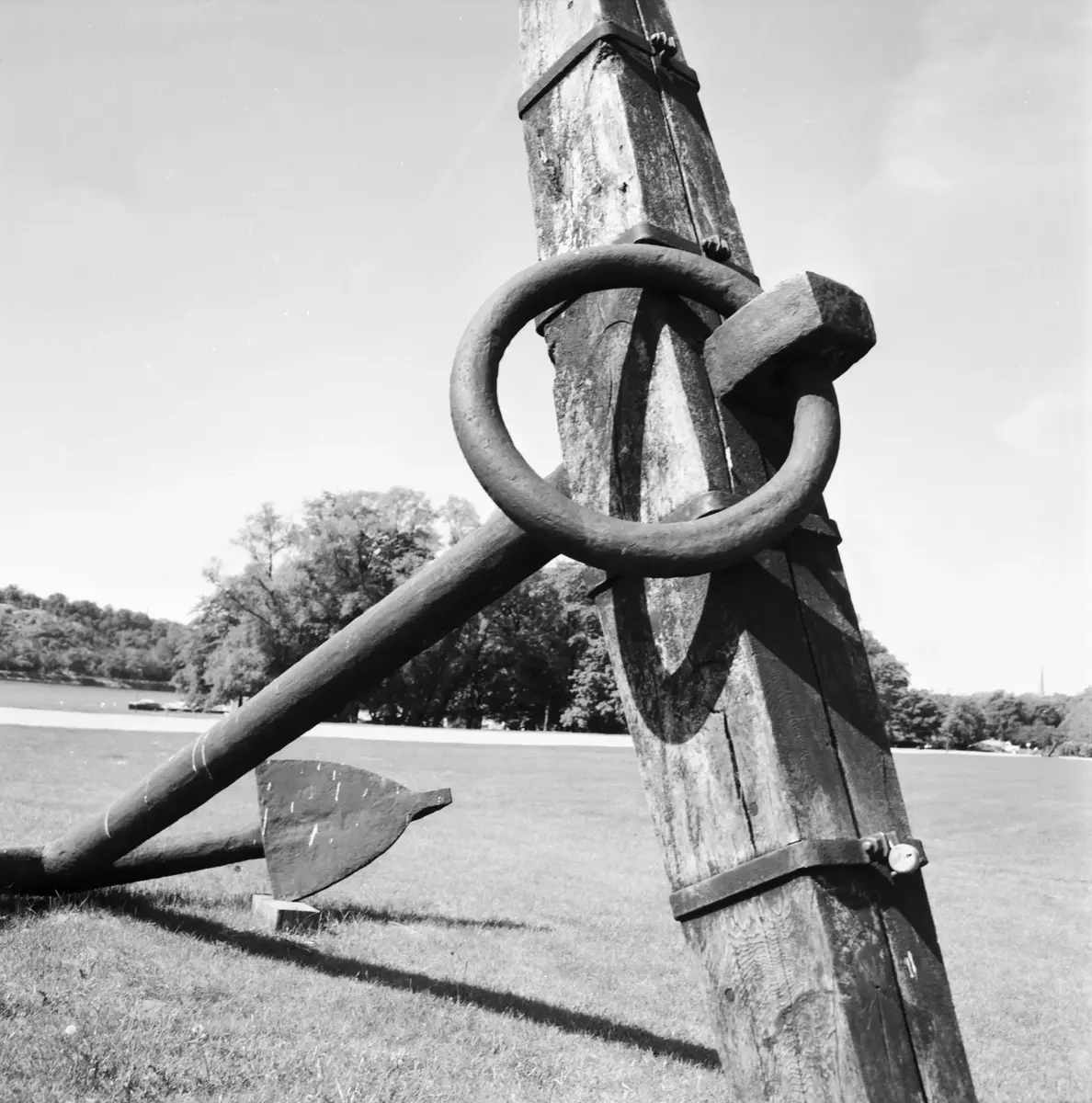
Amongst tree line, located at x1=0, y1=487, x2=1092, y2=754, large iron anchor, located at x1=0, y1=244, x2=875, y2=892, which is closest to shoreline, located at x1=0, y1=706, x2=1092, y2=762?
tree line, located at x1=0, y1=487, x2=1092, y2=754

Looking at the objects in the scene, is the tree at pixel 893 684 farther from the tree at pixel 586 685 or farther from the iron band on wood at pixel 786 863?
the iron band on wood at pixel 786 863

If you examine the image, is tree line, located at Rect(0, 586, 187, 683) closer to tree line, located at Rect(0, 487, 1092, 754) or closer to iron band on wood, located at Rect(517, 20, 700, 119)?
tree line, located at Rect(0, 487, 1092, 754)

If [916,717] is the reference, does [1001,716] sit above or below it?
below

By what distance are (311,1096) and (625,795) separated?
14.2 metres

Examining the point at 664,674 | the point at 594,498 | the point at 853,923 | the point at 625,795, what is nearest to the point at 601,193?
the point at 594,498

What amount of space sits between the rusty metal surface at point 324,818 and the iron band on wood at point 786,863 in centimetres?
247

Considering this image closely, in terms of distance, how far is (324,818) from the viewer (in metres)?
3.83

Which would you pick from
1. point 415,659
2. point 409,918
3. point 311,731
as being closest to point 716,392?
point 409,918

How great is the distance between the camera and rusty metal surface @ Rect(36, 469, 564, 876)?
6.16ft

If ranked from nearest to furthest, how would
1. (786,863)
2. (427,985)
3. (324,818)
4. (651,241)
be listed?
(786,863) < (651,241) < (324,818) < (427,985)

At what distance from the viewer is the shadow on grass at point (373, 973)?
13.1 feet

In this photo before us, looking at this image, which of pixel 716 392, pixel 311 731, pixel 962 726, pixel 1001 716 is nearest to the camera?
pixel 716 392

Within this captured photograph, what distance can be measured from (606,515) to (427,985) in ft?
12.2

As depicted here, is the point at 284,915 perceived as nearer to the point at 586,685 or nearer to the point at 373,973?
the point at 373,973
